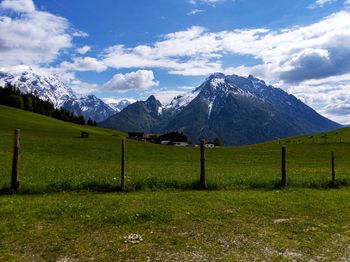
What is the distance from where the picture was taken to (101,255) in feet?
37.5

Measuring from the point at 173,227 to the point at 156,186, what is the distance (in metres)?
9.01

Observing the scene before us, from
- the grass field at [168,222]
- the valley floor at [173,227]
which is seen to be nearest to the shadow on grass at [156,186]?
the grass field at [168,222]

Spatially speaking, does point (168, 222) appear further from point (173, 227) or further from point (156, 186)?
point (156, 186)

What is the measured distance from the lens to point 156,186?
23641 mm

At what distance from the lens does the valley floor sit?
1175 centimetres

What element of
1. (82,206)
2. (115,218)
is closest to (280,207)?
(115,218)

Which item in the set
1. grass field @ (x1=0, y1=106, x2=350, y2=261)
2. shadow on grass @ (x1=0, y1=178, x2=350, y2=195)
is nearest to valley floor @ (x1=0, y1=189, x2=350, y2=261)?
grass field @ (x1=0, y1=106, x2=350, y2=261)

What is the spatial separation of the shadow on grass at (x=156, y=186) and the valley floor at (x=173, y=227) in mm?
1059

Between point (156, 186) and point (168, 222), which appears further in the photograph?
point (156, 186)

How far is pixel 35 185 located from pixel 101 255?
11418 mm

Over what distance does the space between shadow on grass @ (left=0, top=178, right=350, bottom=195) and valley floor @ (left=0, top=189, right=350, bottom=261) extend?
106cm

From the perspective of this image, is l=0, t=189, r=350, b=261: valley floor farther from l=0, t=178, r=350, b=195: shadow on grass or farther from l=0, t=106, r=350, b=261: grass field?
l=0, t=178, r=350, b=195: shadow on grass

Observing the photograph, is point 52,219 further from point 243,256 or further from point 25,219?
point 243,256

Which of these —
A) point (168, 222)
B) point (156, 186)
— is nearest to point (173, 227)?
point (168, 222)
